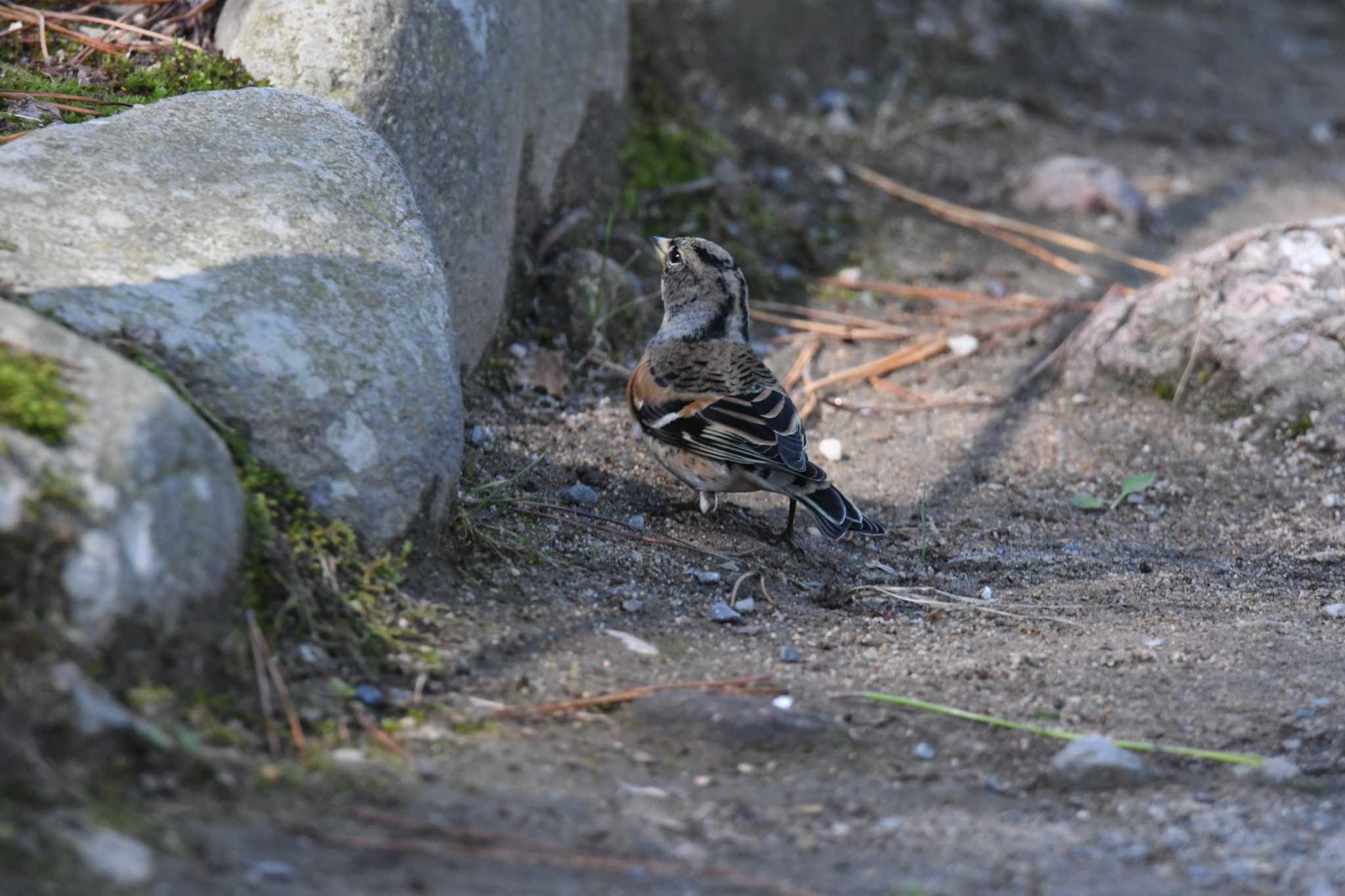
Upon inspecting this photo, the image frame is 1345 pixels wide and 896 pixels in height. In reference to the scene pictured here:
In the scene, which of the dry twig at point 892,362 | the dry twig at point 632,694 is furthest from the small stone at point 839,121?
the dry twig at point 632,694

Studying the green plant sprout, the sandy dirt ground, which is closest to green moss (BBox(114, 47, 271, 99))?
the sandy dirt ground

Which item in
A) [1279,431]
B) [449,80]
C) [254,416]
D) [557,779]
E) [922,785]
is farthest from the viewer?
[1279,431]

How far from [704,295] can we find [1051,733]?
2931 millimetres

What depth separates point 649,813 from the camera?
3.02 metres

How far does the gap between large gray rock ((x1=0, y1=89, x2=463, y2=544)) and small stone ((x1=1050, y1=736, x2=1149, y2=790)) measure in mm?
1929

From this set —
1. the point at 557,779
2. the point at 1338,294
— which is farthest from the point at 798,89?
the point at 557,779

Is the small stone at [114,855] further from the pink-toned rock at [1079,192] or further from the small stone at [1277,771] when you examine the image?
the pink-toned rock at [1079,192]

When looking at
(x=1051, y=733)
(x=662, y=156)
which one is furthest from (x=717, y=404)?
(x=662, y=156)

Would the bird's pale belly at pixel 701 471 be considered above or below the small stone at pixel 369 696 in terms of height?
above

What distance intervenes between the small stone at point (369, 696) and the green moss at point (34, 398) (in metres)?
0.97

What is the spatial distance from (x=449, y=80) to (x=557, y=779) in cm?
329

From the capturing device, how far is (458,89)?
539cm

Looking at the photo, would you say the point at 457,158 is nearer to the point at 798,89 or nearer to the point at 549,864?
the point at 549,864

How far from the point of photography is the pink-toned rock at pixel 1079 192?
8781 millimetres
